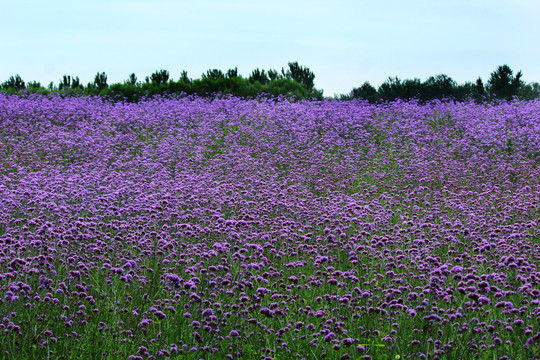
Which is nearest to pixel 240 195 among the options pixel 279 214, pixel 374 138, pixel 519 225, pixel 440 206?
pixel 279 214

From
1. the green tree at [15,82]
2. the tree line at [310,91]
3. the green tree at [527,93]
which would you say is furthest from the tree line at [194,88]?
the green tree at [527,93]

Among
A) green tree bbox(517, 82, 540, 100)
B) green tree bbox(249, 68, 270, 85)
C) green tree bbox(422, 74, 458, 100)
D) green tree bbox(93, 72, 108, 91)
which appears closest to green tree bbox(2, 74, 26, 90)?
green tree bbox(93, 72, 108, 91)

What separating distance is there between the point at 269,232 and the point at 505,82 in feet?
86.5

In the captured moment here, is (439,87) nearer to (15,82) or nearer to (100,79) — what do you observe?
(100,79)

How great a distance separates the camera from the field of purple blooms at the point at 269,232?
5.41 metres

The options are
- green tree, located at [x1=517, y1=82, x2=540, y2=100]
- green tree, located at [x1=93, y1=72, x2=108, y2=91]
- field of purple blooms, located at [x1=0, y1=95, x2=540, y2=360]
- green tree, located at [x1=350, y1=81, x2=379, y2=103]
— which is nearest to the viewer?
field of purple blooms, located at [x1=0, y1=95, x2=540, y2=360]

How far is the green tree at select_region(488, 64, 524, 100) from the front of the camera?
99.7 ft

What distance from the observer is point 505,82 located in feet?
100

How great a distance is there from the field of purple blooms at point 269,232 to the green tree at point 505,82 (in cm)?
881

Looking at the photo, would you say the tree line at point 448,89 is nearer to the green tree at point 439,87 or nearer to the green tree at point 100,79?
the green tree at point 439,87

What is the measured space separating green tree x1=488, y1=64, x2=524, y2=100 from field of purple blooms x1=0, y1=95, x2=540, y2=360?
881 cm

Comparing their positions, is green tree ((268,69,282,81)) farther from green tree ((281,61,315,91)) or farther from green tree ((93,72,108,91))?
green tree ((93,72,108,91))

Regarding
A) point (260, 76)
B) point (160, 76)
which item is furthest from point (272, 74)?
point (160, 76)

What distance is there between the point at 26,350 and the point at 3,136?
45.6 ft
